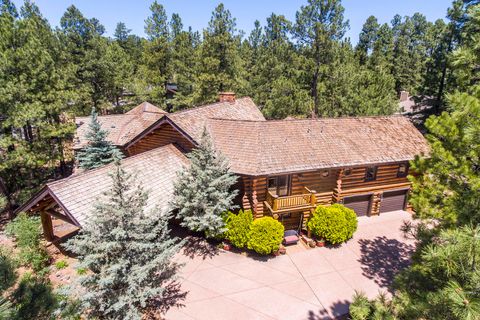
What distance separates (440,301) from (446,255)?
1196mm

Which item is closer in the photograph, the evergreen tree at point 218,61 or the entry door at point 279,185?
the entry door at point 279,185

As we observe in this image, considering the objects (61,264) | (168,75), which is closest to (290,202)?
(61,264)

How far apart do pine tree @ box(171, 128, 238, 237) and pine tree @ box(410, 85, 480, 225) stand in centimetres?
826

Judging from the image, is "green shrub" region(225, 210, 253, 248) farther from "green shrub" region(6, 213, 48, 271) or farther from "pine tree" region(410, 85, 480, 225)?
"green shrub" region(6, 213, 48, 271)

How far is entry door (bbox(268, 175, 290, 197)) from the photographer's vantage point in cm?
1550

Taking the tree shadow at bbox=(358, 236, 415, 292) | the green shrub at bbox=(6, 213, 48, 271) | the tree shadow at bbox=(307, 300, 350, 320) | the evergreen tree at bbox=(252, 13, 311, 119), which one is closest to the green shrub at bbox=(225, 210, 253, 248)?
the tree shadow at bbox=(307, 300, 350, 320)

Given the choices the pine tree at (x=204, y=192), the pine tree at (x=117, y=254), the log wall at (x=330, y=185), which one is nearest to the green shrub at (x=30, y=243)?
the pine tree at (x=117, y=254)

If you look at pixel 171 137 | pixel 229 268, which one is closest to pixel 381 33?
pixel 171 137

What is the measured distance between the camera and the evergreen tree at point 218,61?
2772cm

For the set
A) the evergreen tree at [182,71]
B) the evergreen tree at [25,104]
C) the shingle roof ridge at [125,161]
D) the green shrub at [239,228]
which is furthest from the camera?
the evergreen tree at [182,71]

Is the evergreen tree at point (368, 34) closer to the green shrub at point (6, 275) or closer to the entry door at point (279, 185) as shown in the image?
the entry door at point (279, 185)

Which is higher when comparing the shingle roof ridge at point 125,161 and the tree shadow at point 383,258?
the shingle roof ridge at point 125,161

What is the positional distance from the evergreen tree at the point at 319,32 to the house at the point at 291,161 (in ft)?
36.4

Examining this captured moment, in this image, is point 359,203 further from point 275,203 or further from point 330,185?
point 275,203
